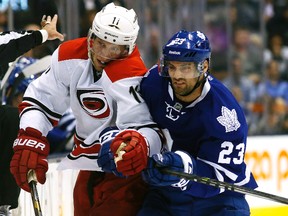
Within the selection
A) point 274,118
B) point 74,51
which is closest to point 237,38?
point 274,118

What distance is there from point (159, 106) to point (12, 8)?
2.51 m

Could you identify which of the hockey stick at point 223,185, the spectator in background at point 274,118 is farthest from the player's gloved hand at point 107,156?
the spectator in background at point 274,118

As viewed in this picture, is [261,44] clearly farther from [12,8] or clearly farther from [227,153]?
[227,153]

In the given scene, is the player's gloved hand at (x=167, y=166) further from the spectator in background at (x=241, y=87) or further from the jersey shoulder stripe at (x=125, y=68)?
the spectator in background at (x=241, y=87)

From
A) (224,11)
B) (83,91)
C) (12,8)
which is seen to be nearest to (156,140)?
(83,91)

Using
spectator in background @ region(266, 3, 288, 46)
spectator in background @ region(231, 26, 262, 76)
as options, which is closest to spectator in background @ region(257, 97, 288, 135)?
spectator in background @ region(231, 26, 262, 76)

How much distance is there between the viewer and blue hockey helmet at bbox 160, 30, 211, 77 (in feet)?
11.2

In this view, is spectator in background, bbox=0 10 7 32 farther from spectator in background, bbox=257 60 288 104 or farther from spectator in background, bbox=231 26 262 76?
spectator in background, bbox=257 60 288 104

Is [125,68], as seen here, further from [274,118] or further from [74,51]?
[274,118]

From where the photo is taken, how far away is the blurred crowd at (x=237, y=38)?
20.4ft

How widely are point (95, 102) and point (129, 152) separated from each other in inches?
16.5

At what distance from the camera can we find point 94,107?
3643 millimetres

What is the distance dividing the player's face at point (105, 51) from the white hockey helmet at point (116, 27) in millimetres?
23

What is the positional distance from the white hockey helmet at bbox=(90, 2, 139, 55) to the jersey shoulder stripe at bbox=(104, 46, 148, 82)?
0.13 ft
